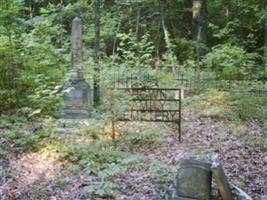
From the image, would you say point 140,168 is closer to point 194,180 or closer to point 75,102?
point 194,180

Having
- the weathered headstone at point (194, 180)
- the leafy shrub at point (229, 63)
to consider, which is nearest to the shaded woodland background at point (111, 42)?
the leafy shrub at point (229, 63)

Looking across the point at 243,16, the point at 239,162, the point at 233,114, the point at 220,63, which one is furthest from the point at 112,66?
the point at 243,16

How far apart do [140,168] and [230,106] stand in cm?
475

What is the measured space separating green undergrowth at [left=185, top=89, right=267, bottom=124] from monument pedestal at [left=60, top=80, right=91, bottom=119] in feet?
9.63

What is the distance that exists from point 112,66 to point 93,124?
5.42 meters

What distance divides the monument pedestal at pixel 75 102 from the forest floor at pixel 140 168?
3.52 feet

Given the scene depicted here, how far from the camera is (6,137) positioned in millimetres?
8219

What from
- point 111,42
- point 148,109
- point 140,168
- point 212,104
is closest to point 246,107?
point 212,104

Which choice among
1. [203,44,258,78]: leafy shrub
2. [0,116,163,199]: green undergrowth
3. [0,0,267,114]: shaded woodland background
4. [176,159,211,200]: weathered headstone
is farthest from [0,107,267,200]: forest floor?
[203,44,258,78]: leafy shrub

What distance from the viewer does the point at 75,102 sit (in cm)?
992

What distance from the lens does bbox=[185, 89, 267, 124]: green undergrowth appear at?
10227mm

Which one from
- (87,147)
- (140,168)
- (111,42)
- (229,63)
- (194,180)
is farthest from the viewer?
(111,42)

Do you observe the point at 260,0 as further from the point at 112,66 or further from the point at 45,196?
the point at 45,196

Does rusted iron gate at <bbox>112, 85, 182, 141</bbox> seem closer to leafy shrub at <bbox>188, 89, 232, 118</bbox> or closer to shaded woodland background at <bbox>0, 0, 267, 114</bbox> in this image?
leafy shrub at <bbox>188, 89, 232, 118</bbox>
